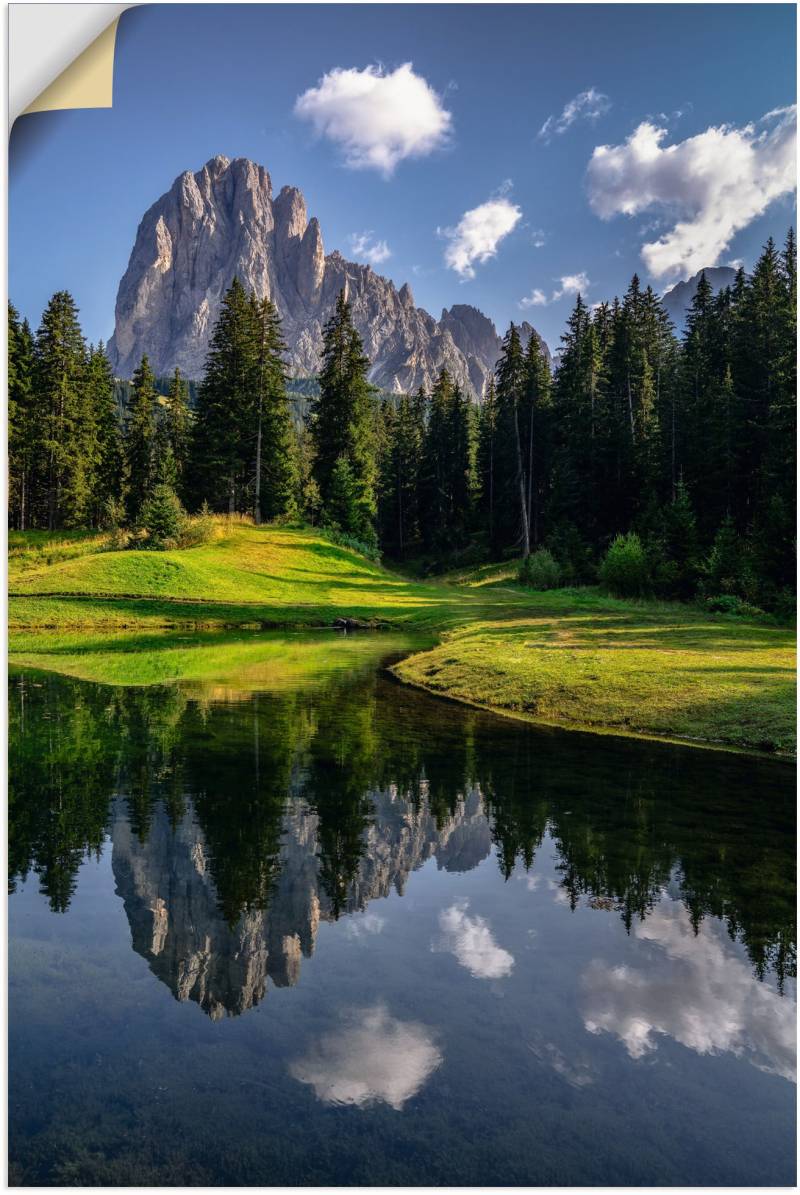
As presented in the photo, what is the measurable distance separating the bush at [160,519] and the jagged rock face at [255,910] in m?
27.7

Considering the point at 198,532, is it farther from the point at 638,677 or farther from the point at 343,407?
the point at 638,677

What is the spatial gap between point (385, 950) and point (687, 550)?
30810 millimetres

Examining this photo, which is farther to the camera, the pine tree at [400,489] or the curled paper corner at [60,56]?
the pine tree at [400,489]

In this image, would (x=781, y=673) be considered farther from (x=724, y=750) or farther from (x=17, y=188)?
(x=17, y=188)

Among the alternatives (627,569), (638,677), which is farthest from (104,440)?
(638,677)

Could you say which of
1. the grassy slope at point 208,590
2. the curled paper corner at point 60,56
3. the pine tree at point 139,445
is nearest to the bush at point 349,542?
the grassy slope at point 208,590

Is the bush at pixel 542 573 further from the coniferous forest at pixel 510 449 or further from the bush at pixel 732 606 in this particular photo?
the bush at pixel 732 606

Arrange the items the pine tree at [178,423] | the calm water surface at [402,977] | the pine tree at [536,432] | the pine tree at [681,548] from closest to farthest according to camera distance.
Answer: the calm water surface at [402,977]
the pine tree at [681,548]
the pine tree at [178,423]
the pine tree at [536,432]

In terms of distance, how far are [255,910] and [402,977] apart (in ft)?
4.26

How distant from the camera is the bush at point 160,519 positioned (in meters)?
32.7

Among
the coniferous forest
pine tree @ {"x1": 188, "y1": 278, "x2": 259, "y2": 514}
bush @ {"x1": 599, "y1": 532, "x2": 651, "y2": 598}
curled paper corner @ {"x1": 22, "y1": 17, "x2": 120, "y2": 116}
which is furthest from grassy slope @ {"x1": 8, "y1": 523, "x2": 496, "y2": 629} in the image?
curled paper corner @ {"x1": 22, "y1": 17, "x2": 120, "y2": 116}

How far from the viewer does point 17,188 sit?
514 cm

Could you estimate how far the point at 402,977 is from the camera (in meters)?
4.27

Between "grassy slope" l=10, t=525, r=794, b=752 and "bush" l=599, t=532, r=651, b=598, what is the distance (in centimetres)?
158
